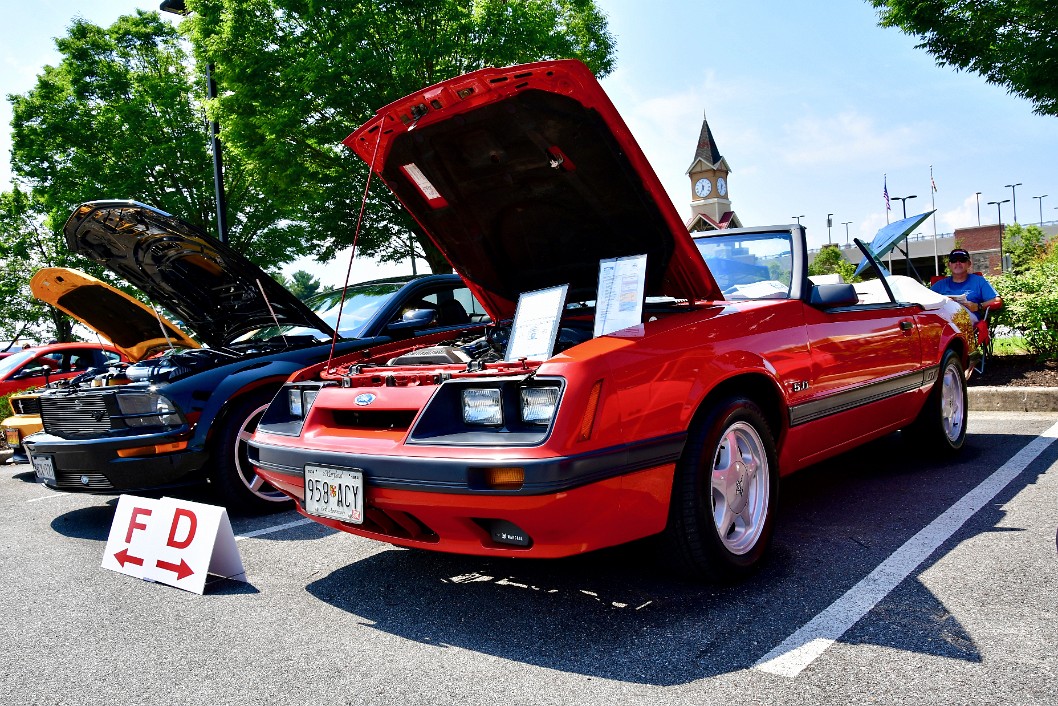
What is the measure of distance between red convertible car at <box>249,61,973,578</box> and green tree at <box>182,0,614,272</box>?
9.40m

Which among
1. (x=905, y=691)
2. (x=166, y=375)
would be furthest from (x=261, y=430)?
(x=905, y=691)

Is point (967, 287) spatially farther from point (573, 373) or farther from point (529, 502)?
point (529, 502)

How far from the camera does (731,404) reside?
312cm

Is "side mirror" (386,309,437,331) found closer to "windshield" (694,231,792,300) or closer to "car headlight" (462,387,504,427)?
"windshield" (694,231,792,300)

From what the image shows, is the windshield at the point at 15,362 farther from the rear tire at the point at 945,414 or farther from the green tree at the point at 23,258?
the green tree at the point at 23,258

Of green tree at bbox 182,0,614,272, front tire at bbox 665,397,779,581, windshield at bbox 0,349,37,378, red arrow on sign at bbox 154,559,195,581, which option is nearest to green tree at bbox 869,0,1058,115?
green tree at bbox 182,0,614,272

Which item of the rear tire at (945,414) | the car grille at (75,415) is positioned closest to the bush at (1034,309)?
the rear tire at (945,414)

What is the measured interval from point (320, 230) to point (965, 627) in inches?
546

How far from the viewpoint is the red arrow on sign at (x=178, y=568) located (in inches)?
136

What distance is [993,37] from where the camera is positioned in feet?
33.6

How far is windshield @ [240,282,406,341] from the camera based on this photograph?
5.51m

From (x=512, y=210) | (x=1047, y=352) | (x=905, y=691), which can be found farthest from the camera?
(x=1047, y=352)

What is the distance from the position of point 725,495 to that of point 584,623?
825mm

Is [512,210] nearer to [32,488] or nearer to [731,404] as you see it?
[731,404]
